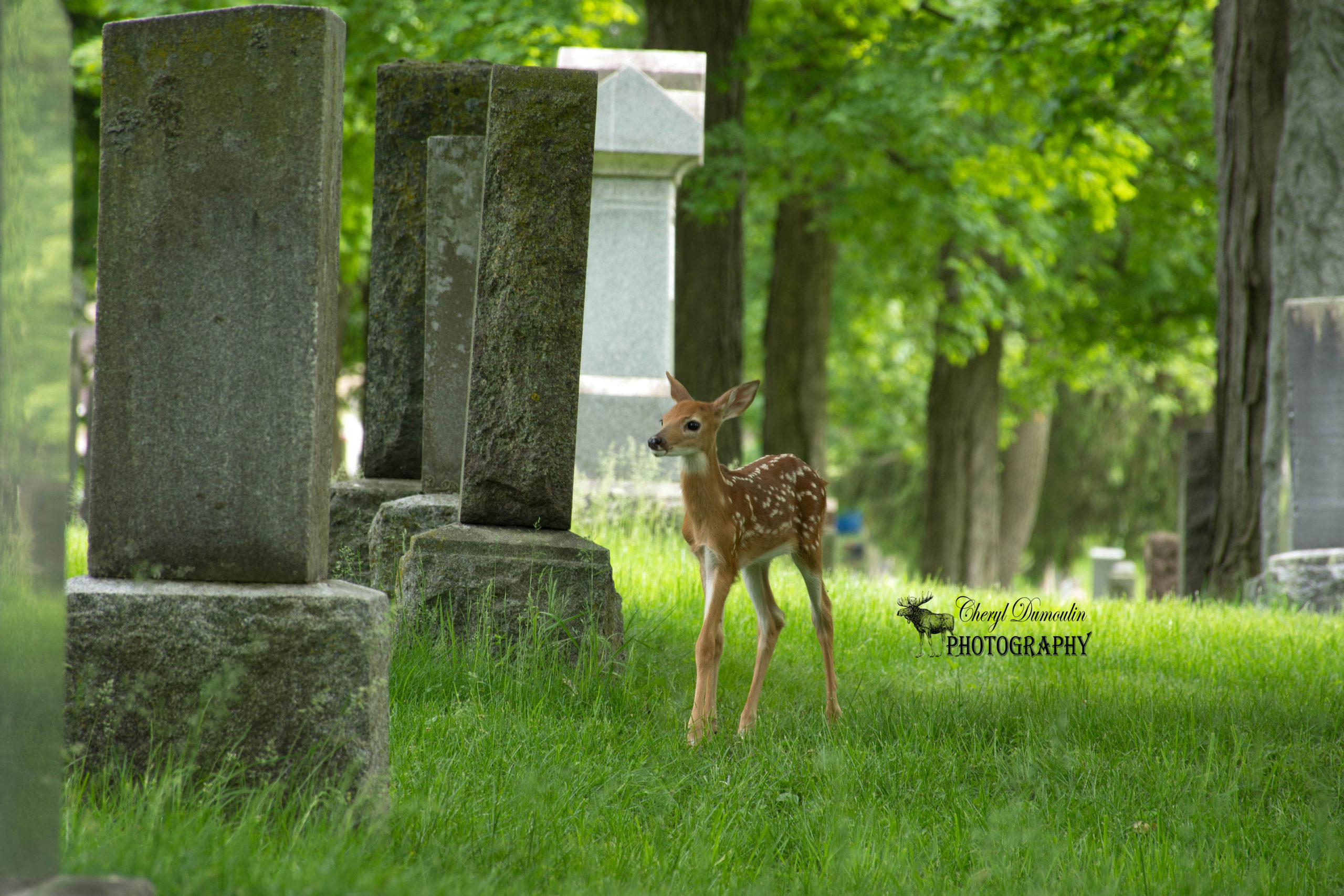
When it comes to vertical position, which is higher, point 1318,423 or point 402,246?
point 402,246

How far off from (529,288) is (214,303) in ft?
6.42

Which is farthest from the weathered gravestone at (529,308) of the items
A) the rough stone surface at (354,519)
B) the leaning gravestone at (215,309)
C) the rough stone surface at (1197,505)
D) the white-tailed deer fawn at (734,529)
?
the rough stone surface at (1197,505)

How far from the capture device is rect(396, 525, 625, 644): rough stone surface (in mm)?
4691

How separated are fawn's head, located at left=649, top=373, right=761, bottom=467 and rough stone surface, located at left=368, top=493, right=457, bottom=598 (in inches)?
62.0

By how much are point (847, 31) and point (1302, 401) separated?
8.04 meters

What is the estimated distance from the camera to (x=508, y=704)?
4098mm

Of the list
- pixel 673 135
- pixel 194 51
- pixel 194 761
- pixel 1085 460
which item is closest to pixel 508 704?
pixel 194 761

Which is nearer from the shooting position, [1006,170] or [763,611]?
[763,611]

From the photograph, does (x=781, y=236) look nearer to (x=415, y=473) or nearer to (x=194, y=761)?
(x=415, y=473)

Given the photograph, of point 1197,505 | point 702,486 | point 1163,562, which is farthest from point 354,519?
point 1163,562

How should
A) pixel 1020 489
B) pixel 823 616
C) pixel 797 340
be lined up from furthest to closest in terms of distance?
pixel 1020 489 → pixel 797 340 → pixel 823 616

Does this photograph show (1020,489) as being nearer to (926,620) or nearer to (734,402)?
(926,620)

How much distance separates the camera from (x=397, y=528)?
554 cm
